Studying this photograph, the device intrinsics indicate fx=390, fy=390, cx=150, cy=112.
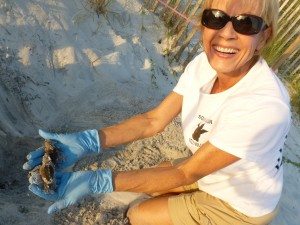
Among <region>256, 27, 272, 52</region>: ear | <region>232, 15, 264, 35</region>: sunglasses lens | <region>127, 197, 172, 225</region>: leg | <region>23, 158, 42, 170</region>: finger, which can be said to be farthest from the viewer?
<region>127, 197, 172, 225</region>: leg

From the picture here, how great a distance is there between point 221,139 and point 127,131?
32.0 inches

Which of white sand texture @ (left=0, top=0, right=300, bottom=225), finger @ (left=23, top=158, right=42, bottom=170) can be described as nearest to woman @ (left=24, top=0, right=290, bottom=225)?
finger @ (left=23, top=158, right=42, bottom=170)

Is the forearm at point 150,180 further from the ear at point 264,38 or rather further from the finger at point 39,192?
the ear at point 264,38

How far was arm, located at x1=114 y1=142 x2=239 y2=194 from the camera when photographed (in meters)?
1.87

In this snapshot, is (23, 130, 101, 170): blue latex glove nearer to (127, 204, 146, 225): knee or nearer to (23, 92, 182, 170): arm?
(23, 92, 182, 170): arm

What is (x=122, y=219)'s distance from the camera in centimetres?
264

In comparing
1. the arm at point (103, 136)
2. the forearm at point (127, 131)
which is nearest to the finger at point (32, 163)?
the arm at point (103, 136)

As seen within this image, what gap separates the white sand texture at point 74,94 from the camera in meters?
2.67

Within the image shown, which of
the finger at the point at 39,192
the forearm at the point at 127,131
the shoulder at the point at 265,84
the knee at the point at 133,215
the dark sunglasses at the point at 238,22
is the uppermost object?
the dark sunglasses at the point at 238,22

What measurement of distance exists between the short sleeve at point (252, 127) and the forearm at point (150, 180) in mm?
288

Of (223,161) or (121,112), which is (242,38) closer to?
(223,161)

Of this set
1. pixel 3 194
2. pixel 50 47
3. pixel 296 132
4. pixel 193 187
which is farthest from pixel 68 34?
pixel 296 132

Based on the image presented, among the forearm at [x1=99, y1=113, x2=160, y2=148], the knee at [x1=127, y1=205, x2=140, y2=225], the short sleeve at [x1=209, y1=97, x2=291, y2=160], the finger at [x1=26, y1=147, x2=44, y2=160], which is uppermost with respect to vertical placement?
the short sleeve at [x1=209, y1=97, x2=291, y2=160]

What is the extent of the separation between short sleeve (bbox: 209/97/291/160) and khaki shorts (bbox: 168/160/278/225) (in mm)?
487
